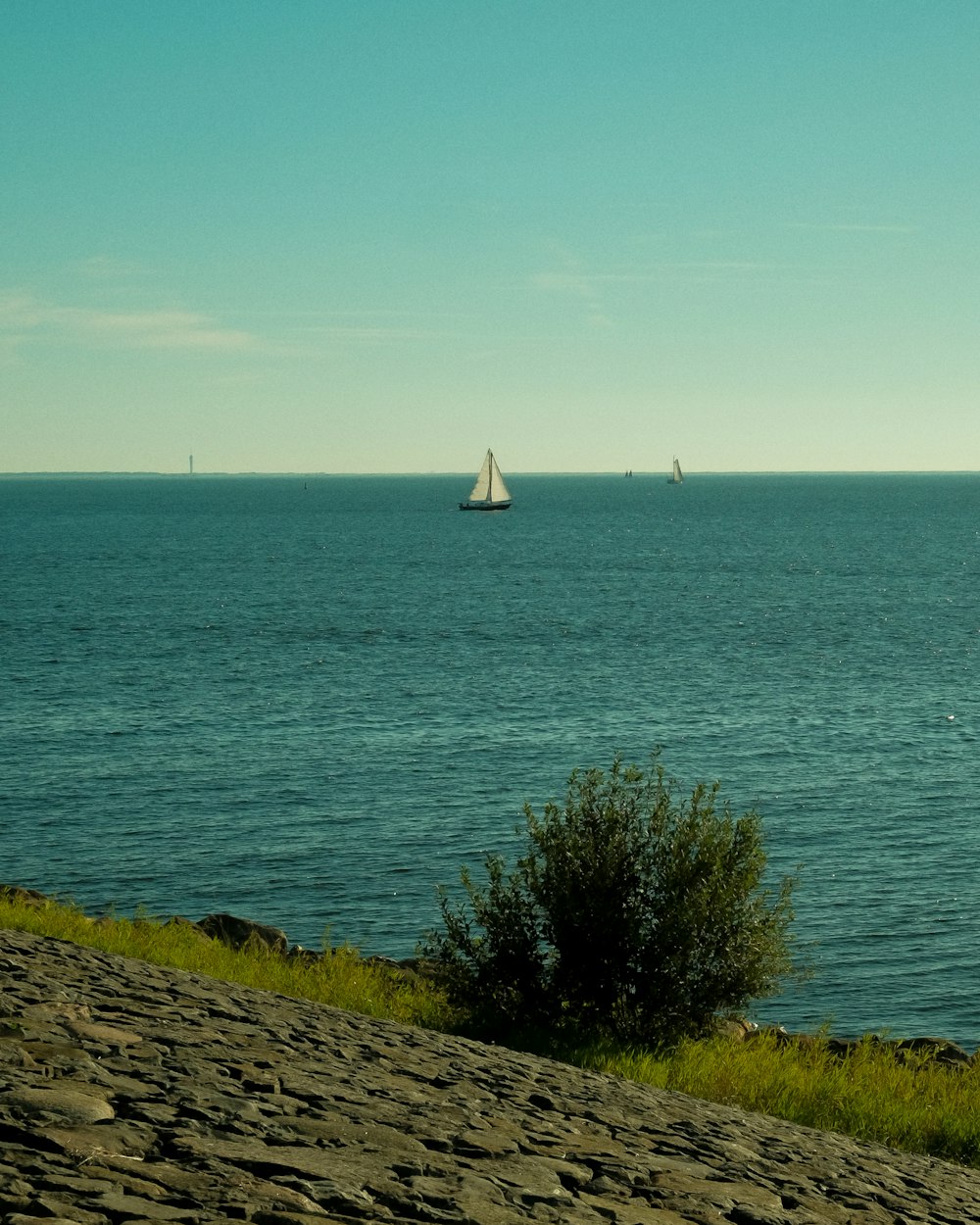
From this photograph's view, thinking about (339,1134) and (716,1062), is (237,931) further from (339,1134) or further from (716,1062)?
(339,1134)

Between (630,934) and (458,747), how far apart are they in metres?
37.4

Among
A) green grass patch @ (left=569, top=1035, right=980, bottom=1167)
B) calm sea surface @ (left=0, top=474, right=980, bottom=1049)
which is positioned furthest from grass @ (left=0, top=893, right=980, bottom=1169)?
calm sea surface @ (left=0, top=474, right=980, bottom=1049)

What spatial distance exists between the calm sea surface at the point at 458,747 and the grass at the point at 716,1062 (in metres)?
12.8

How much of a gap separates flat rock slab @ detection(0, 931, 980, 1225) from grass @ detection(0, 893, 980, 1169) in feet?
4.55

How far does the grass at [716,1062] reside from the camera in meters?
15.0

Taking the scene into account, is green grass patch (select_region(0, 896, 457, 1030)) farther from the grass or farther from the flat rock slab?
the flat rock slab

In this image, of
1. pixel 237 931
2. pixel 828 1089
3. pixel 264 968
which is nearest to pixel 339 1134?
pixel 828 1089

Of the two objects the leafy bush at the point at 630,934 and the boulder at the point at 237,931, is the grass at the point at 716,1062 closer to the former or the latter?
the leafy bush at the point at 630,934

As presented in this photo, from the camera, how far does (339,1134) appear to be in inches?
368

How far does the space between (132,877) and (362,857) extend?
268 inches

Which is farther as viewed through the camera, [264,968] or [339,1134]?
[264,968]

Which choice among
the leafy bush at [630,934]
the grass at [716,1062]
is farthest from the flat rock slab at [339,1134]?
the leafy bush at [630,934]

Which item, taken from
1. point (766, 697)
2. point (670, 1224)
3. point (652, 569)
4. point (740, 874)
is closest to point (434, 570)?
point (652, 569)

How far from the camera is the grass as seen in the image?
49.3 ft
